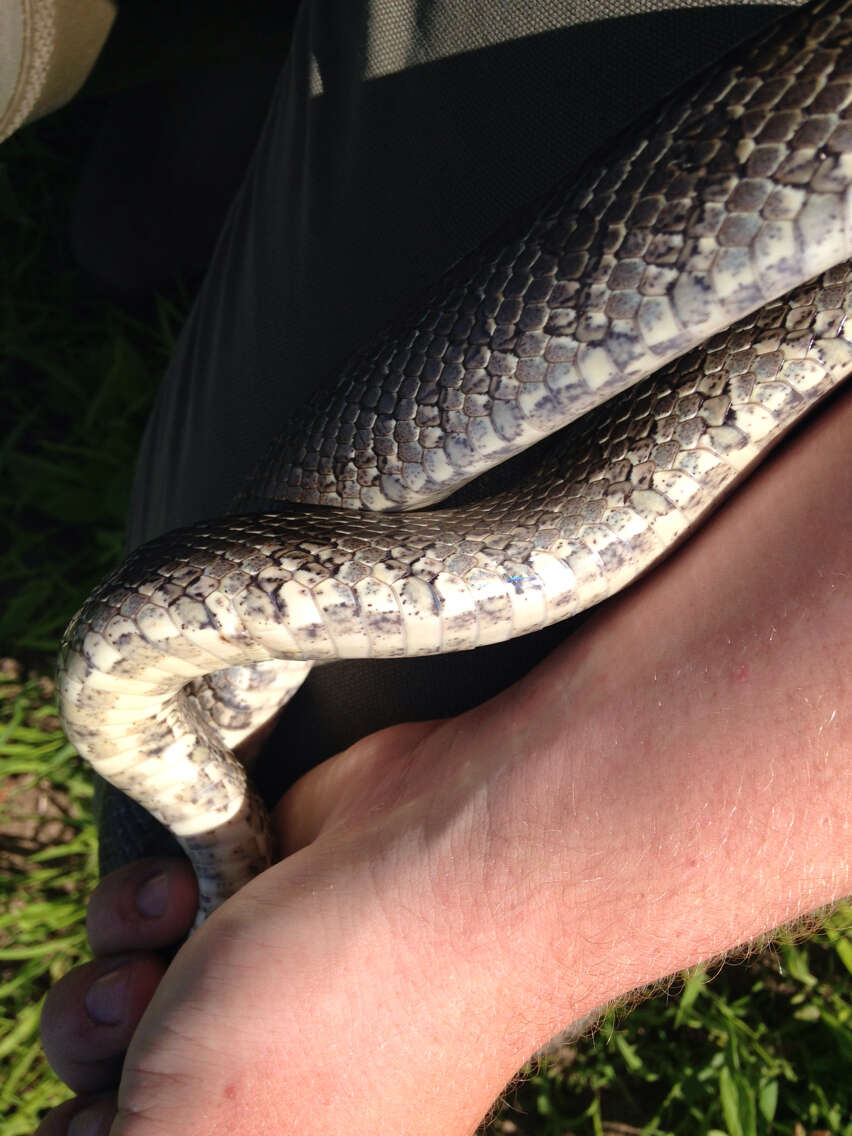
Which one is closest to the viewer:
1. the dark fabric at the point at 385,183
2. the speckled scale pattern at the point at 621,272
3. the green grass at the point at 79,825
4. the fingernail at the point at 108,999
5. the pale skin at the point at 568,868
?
the speckled scale pattern at the point at 621,272

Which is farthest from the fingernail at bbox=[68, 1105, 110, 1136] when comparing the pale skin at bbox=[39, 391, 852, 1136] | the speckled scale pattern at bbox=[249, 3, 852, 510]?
the speckled scale pattern at bbox=[249, 3, 852, 510]

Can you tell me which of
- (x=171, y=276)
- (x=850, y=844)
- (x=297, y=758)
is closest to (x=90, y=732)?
(x=297, y=758)

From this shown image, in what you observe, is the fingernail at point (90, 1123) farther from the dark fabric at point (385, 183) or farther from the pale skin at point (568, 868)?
the dark fabric at point (385, 183)

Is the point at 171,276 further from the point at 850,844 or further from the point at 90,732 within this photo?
the point at 850,844

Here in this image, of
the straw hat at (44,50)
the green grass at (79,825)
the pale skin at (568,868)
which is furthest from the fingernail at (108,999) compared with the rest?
the straw hat at (44,50)

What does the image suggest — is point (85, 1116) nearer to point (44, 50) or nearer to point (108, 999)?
point (108, 999)

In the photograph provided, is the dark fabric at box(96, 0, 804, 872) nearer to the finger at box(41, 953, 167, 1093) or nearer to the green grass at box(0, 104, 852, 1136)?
the finger at box(41, 953, 167, 1093)

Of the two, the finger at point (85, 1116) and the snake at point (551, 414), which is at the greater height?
the snake at point (551, 414)
